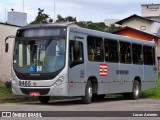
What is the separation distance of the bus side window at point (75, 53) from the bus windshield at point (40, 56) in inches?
15.2

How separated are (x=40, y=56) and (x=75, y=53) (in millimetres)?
1407

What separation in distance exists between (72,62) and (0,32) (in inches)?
404

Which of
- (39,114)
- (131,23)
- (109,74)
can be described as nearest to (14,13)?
(109,74)

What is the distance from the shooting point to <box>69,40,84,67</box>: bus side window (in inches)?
742

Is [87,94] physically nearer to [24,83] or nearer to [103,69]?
[103,69]

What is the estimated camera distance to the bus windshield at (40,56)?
1859cm

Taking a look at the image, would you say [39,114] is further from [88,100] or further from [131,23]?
[131,23]

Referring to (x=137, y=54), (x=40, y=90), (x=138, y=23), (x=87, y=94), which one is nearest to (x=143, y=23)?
(x=138, y=23)

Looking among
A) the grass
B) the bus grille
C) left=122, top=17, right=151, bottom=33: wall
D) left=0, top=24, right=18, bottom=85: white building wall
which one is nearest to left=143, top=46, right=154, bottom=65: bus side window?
the grass

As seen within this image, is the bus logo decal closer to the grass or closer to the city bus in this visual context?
the city bus

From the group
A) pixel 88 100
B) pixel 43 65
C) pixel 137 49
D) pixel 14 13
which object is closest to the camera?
pixel 43 65

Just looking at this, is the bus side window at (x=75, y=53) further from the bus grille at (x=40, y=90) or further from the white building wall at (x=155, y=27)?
the white building wall at (x=155, y=27)

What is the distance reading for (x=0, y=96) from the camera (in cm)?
2292

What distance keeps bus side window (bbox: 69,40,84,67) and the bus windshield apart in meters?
0.39
